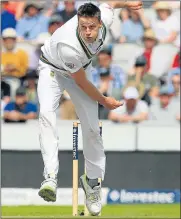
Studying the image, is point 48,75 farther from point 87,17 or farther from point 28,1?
point 28,1

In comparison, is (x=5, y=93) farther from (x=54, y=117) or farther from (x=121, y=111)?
(x=54, y=117)

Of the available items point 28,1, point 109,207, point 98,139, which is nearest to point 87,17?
point 98,139

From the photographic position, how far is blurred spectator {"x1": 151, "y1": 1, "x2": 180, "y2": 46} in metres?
12.5

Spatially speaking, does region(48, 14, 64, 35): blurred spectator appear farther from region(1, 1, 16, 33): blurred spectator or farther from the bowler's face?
the bowler's face

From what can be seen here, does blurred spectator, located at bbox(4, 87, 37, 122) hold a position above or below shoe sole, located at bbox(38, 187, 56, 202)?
above

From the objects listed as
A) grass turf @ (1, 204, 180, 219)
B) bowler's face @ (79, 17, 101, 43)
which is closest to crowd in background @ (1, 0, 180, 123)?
grass turf @ (1, 204, 180, 219)

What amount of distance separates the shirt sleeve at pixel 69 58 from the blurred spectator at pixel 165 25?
5.87 m

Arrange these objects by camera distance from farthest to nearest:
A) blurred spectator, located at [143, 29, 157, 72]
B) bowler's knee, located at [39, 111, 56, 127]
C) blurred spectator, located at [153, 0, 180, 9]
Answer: blurred spectator, located at [153, 0, 180, 9] < blurred spectator, located at [143, 29, 157, 72] < bowler's knee, located at [39, 111, 56, 127]

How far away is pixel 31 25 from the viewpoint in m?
12.3

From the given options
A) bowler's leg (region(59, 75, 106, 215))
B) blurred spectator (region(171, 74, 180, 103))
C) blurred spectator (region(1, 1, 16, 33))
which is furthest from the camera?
blurred spectator (region(1, 1, 16, 33))

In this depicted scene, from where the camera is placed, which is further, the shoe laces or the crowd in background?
the crowd in background

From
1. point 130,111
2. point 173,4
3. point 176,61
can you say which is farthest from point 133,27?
point 130,111

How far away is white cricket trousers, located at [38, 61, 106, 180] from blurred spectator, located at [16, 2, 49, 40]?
516 cm

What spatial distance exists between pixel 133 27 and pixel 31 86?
1964 millimetres
